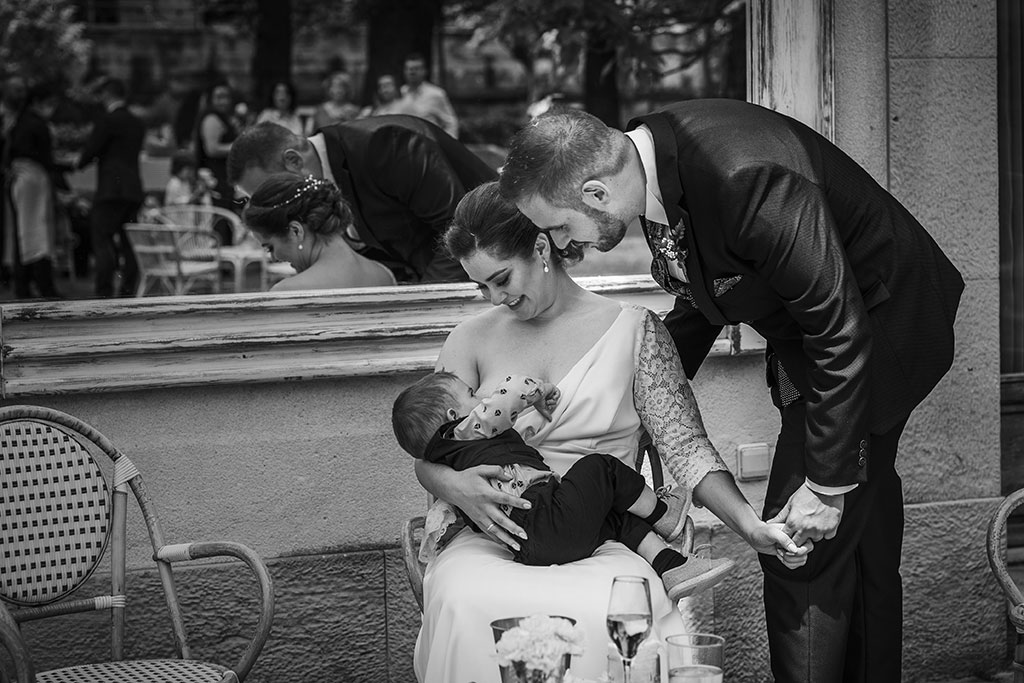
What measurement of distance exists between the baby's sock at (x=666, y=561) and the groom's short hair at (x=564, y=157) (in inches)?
33.8

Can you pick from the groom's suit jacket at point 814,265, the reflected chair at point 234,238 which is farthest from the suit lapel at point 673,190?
the reflected chair at point 234,238

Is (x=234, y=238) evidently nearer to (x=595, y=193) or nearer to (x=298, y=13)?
(x=595, y=193)

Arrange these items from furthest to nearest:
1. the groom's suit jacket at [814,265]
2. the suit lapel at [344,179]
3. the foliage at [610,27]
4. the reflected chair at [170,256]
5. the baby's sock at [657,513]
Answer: the reflected chair at [170,256], the foliage at [610,27], the suit lapel at [344,179], the baby's sock at [657,513], the groom's suit jacket at [814,265]

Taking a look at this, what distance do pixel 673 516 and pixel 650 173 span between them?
854 mm

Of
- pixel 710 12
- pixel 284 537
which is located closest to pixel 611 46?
pixel 710 12

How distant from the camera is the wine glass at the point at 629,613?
230 centimetres

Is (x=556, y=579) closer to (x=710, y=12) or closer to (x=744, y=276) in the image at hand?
(x=744, y=276)

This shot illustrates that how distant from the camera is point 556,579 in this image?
299cm

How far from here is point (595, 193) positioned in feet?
9.45

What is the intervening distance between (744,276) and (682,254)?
15 cm

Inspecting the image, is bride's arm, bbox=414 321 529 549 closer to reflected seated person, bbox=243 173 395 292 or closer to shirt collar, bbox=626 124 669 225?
shirt collar, bbox=626 124 669 225

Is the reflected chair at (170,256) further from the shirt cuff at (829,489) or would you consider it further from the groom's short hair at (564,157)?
the shirt cuff at (829,489)

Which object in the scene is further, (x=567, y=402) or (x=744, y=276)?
(x=567, y=402)

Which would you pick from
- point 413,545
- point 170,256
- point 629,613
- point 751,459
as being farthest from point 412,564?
point 170,256
